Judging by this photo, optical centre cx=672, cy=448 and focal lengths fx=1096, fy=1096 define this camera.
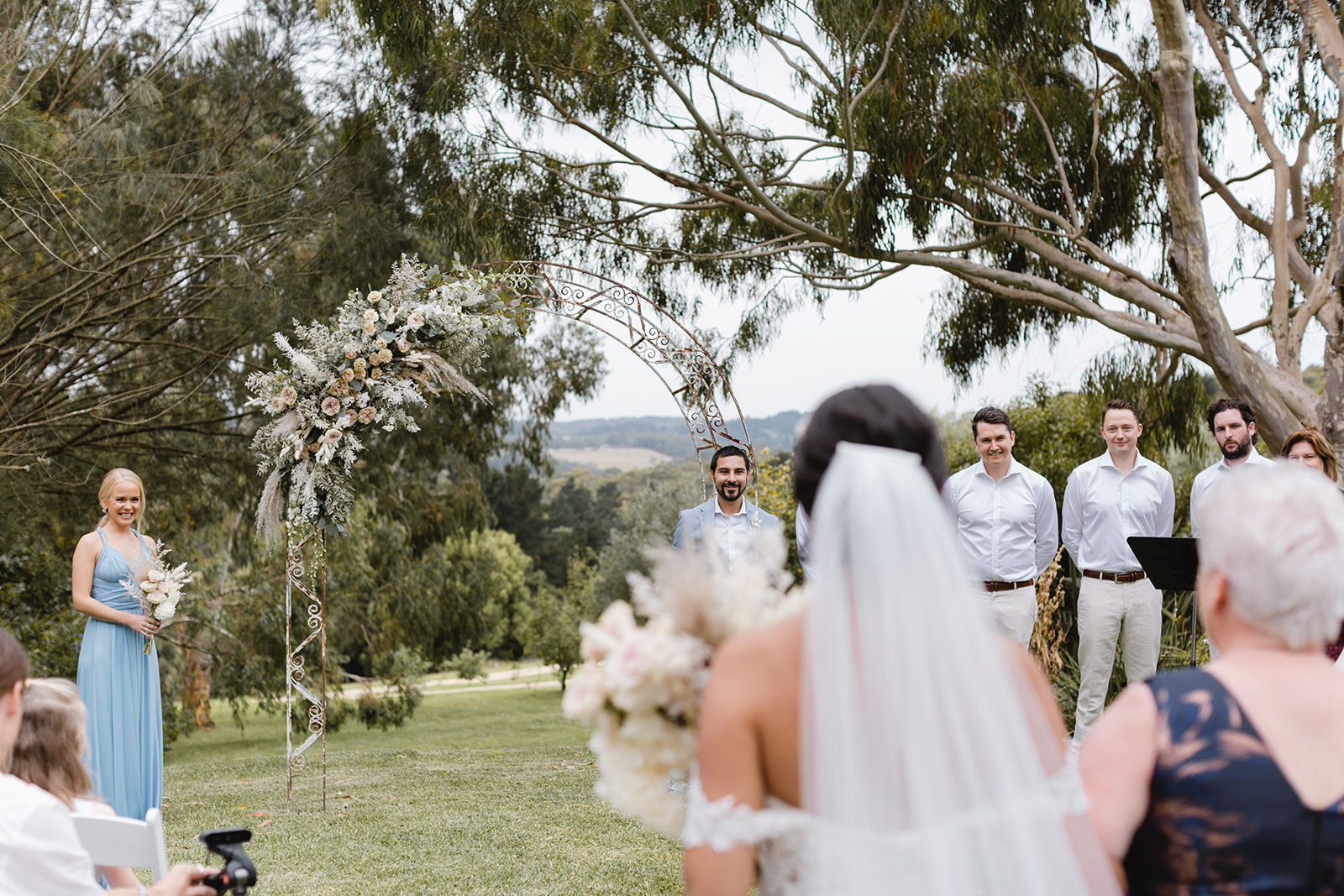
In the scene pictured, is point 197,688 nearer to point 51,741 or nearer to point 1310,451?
point 51,741

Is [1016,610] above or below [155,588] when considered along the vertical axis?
below

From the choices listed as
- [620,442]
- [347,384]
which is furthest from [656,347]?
[620,442]

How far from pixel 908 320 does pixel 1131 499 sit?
16.5 ft

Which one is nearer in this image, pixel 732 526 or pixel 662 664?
pixel 662 664

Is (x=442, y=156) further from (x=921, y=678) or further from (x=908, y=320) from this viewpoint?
(x=921, y=678)

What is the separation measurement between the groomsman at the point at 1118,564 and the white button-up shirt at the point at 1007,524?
0.71 ft

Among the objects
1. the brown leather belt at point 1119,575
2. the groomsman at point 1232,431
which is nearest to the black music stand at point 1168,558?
the groomsman at point 1232,431

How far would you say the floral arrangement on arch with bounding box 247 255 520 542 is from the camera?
241 inches

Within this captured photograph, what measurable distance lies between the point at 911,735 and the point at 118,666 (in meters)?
4.59

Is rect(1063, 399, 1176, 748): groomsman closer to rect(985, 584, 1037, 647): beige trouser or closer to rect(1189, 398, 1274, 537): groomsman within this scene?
rect(985, 584, 1037, 647): beige trouser

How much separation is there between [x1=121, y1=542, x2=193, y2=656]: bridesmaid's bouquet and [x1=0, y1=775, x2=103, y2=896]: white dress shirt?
129 inches

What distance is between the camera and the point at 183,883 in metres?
2.13


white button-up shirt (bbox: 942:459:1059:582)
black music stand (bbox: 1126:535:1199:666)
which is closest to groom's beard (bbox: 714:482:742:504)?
white button-up shirt (bbox: 942:459:1059:582)

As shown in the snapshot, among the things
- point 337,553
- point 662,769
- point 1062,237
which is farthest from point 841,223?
point 337,553
